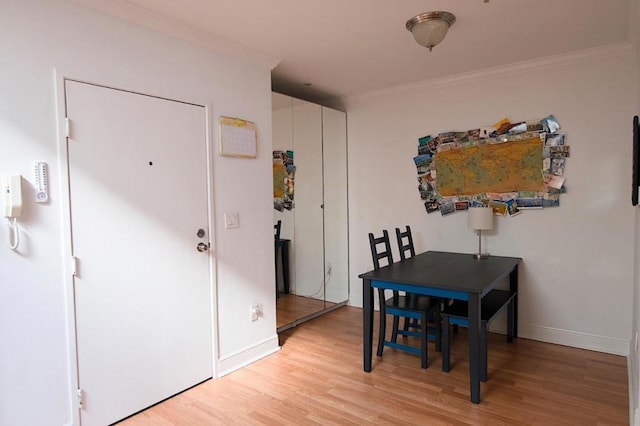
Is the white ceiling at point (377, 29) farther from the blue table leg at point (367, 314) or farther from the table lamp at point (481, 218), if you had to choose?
the blue table leg at point (367, 314)

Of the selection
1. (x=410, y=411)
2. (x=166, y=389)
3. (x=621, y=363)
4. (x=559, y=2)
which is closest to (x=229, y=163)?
(x=166, y=389)

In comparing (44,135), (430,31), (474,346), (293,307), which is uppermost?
(430,31)

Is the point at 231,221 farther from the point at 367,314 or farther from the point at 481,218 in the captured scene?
the point at 481,218

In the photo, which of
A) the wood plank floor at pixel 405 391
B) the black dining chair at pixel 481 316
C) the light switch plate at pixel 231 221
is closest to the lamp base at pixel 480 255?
the black dining chair at pixel 481 316

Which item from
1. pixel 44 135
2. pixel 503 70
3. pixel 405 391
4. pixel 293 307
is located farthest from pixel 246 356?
pixel 503 70

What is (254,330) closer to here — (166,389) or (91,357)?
(166,389)

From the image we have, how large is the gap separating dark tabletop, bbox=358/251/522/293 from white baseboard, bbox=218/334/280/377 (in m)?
1.04

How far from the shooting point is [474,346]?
2416 mm

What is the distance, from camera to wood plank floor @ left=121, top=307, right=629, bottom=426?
2.31m

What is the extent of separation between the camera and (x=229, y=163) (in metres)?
2.91

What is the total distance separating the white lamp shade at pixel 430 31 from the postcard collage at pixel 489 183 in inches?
54.1

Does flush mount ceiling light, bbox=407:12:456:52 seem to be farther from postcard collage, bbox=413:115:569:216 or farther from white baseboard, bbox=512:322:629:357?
white baseboard, bbox=512:322:629:357

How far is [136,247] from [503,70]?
3.28 meters

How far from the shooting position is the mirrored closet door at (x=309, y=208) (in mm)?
3695
